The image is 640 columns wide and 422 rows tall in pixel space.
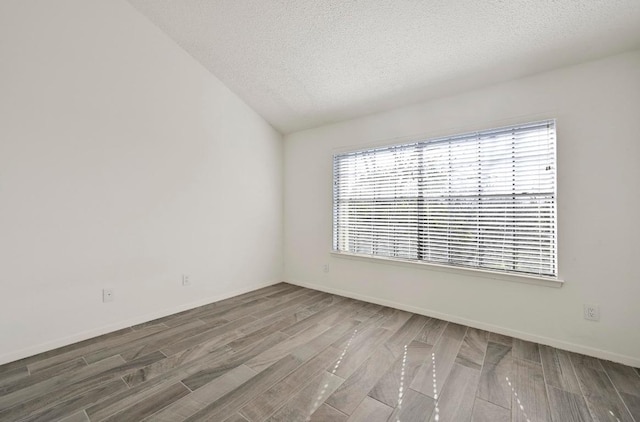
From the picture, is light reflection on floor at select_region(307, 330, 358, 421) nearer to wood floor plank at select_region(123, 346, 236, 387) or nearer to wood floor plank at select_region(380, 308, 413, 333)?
wood floor plank at select_region(380, 308, 413, 333)

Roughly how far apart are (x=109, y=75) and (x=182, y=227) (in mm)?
1620

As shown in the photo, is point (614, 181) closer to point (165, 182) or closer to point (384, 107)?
point (384, 107)

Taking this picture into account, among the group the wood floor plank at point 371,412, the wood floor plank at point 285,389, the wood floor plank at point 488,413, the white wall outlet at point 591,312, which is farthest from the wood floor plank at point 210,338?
the white wall outlet at point 591,312

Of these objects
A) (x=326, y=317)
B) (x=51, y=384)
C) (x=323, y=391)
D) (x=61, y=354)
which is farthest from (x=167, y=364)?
(x=326, y=317)

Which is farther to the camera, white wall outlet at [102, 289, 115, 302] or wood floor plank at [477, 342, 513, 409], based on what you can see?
white wall outlet at [102, 289, 115, 302]

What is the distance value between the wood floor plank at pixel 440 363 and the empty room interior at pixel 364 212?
2cm

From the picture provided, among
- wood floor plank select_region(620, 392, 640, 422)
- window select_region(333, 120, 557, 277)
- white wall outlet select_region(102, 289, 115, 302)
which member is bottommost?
wood floor plank select_region(620, 392, 640, 422)

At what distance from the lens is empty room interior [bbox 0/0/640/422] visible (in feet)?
6.00

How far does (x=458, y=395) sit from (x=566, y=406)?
0.60 meters

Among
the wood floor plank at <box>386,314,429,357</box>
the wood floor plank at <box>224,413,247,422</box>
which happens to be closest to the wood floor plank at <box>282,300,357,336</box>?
the wood floor plank at <box>386,314,429,357</box>

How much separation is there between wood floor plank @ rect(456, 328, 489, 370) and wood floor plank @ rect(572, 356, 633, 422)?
577 mm

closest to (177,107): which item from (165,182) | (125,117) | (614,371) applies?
(125,117)

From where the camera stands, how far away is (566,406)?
163 cm

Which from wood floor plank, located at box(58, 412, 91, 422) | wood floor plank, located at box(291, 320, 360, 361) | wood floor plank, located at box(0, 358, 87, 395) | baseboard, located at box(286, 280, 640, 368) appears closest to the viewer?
wood floor plank, located at box(58, 412, 91, 422)
